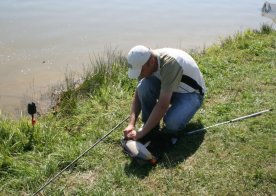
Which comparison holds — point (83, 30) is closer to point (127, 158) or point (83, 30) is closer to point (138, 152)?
point (127, 158)

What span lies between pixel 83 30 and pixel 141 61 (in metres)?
6.36

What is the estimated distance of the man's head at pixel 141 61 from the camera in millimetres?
4094

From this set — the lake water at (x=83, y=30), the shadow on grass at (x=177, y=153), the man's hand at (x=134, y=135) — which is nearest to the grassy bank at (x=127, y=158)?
the shadow on grass at (x=177, y=153)

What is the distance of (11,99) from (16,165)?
280 centimetres

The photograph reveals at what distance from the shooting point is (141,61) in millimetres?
4098

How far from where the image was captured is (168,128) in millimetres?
4648

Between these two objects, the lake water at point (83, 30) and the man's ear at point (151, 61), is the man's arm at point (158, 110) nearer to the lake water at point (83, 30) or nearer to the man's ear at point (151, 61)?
the man's ear at point (151, 61)

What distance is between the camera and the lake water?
25.6 feet

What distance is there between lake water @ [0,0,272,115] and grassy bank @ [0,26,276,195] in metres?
1.52

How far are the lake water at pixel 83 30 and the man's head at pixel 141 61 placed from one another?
300 cm

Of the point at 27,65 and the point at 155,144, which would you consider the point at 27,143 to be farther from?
the point at 27,65

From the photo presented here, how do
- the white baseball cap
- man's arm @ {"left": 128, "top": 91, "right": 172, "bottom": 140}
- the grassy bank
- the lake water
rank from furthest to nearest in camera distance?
the lake water, man's arm @ {"left": 128, "top": 91, "right": 172, "bottom": 140}, the white baseball cap, the grassy bank

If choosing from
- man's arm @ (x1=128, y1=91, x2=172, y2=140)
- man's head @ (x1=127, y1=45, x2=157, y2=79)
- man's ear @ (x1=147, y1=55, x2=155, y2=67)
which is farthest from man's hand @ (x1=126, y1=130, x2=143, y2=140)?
man's ear @ (x1=147, y1=55, x2=155, y2=67)

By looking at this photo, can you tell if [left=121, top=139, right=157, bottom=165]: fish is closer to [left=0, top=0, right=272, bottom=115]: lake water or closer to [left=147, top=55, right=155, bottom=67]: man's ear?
[left=147, top=55, right=155, bottom=67]: man's ear
